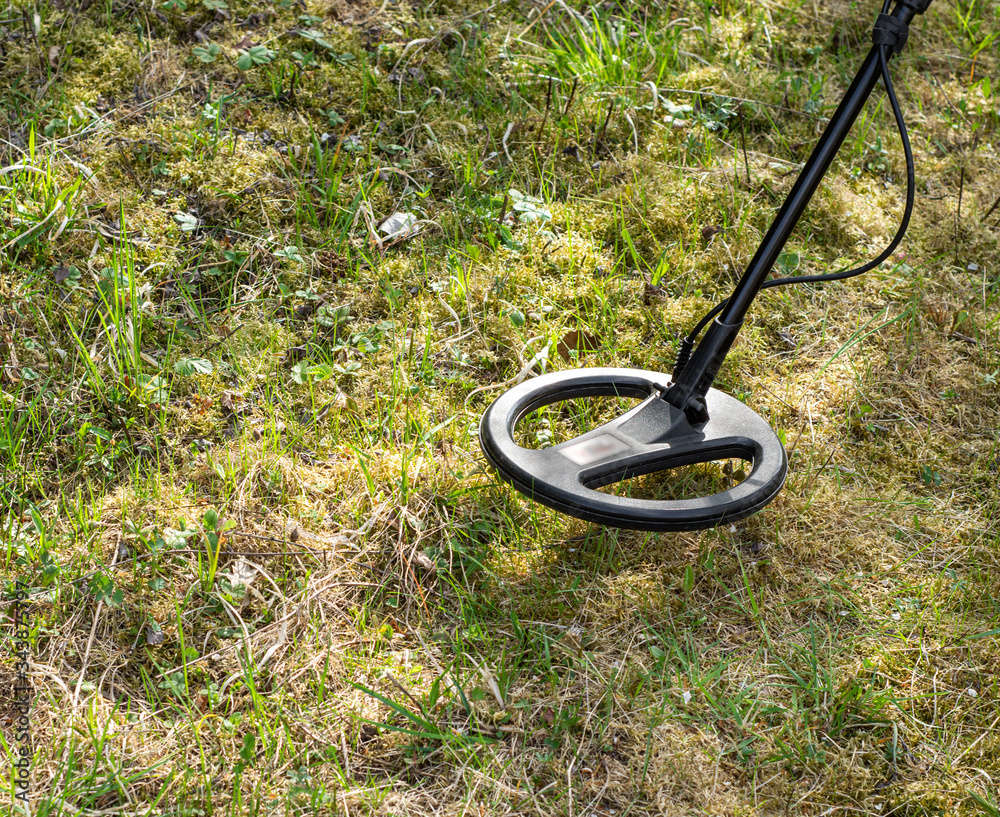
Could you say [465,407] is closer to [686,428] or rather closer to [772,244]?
[686,428]

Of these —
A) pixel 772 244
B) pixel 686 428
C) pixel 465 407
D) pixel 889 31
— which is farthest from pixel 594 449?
pixel 889 31

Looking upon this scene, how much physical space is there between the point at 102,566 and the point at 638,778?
1.22m

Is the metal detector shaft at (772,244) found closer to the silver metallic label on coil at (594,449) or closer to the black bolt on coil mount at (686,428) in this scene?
the black bolt on coil mount at (686,428)

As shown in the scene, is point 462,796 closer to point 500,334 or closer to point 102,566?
point 102,566

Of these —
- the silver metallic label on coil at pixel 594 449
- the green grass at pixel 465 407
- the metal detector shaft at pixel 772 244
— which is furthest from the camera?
the silver metallic label on coil at pixel 594 449

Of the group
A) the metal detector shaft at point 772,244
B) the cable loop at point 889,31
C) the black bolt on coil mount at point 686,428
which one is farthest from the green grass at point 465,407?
the cable loop at point 889,31

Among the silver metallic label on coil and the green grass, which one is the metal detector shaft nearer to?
the silver metallic label on coil

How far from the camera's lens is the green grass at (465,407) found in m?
1.65

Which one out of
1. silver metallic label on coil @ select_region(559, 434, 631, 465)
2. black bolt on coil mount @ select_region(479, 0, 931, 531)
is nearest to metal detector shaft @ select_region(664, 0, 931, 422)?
black bolt on coil mount @ select_region(479, 0, 931, 531)

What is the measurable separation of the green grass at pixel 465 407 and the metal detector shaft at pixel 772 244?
0.28m

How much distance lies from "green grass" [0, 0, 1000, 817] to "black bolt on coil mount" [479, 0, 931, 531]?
16cm

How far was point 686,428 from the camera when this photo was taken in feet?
6.55

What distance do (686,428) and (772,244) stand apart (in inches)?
18.0

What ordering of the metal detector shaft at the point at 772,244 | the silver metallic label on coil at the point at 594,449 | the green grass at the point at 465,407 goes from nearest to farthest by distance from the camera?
1. the green grass at the point at 465,407
2. the metal detector shaft at the point at 772,244
3. the silver metallic label on coil at the point at 594,449
